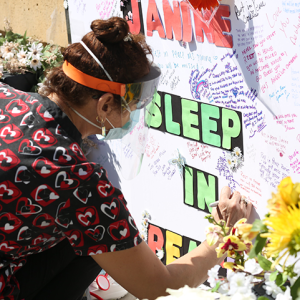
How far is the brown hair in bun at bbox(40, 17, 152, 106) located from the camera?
1197mm

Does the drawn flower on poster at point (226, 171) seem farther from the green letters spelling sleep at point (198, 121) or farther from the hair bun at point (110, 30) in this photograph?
the hair bun at point (110, 30)

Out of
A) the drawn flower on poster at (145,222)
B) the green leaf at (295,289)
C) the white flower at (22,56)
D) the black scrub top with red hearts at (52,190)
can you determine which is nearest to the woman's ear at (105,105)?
the black scrub top with red hearts at (52,190)

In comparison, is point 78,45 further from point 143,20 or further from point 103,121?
point 143,20

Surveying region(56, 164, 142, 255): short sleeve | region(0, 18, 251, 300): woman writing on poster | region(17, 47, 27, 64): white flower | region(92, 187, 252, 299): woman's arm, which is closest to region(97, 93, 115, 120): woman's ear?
region(0, 18, 251, 300): woman writing on poster

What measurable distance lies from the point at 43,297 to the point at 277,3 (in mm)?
1336

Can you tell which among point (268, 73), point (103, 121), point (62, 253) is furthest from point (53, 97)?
point (268, 73)

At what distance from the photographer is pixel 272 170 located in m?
1.38

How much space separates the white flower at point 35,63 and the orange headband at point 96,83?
4.76ft

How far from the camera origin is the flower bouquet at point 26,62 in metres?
2.51

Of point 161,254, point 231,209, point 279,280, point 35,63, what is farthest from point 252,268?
point 35,63

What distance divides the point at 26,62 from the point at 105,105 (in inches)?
61.1

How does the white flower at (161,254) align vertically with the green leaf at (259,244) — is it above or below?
below

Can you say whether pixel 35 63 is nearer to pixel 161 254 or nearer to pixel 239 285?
pixel 161 254

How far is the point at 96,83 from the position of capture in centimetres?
119
